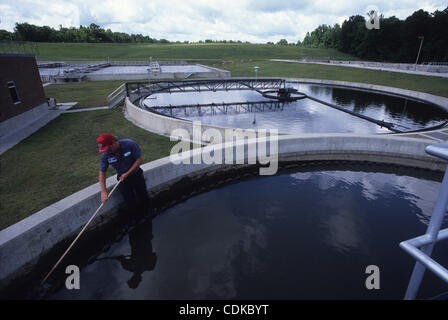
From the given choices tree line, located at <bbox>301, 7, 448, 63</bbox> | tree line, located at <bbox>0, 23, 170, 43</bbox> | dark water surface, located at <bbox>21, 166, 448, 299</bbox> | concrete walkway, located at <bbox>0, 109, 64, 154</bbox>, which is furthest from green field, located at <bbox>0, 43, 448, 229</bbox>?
tree line, located at <bbox>0, 23, 170, 43</bbox>

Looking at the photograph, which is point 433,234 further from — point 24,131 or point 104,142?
point 24,131

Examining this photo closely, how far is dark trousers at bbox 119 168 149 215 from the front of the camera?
7.23 meters

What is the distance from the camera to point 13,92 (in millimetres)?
15125

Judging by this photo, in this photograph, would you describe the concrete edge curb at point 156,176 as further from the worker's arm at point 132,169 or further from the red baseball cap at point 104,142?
the red baseball cap at point 104,142

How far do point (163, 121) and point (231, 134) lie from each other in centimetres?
449

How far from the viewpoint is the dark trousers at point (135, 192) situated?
723cm

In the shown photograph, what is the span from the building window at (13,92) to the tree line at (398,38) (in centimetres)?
7373

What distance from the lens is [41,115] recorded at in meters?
18.2

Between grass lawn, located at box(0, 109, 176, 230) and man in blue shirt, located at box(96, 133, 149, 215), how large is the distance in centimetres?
217

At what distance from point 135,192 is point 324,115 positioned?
18726mm

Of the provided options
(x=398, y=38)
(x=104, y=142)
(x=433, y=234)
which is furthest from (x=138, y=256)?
(x=398, y=38)
